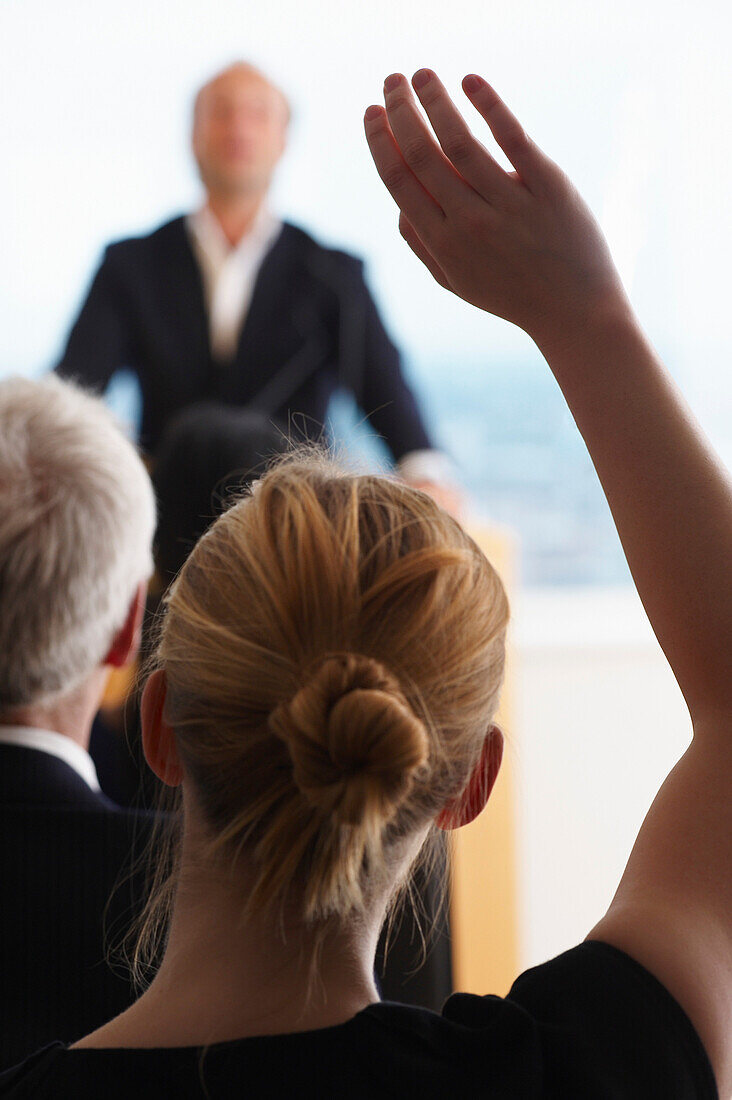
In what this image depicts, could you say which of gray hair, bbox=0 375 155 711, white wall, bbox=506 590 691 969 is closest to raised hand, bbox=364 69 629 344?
gray hair, bbox=0 375 155 711

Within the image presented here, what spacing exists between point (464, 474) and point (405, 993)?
6.91ft

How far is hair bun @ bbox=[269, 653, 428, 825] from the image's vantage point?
0.51 meters

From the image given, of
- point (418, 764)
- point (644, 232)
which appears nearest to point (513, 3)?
point (644, 232)

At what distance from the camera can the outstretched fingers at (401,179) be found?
0.60 meters

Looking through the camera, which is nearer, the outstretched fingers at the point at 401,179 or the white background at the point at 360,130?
the outstretched fingers at the point at 401,179

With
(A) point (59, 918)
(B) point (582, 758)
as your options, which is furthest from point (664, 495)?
(B) point (582, 758)

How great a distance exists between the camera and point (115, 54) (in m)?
2.67

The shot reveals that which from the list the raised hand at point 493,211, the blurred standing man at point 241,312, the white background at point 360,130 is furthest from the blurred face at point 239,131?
the raised hand at point 493,211

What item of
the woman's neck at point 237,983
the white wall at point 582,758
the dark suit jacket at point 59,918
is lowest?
the white wall at point 582,758

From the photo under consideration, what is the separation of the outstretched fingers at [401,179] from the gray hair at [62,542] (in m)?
0.50

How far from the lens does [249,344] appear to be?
233 cm

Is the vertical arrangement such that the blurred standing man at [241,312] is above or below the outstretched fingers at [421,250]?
below

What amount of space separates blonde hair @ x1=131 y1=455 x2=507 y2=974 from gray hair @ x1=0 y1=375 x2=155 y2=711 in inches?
16.7

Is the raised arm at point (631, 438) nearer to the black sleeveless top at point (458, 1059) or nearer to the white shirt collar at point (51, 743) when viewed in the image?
the black sleeveless top at point (458, 1059)
